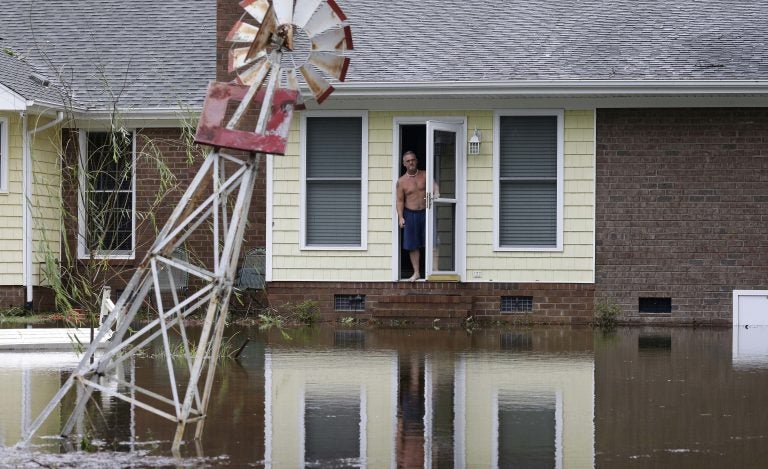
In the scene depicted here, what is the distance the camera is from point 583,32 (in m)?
19.5

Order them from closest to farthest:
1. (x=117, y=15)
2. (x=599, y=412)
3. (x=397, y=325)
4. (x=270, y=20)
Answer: (x=270, y=20)
(x=599, y=412)
(x=397, y=325)
(x=117, y=15)

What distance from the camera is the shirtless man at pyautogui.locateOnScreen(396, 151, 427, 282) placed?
18.2 m

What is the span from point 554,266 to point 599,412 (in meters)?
8.34

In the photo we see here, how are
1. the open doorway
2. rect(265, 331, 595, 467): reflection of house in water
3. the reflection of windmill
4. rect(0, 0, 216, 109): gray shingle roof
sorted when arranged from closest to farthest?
the reflection of windmill
rect(265, 331, 595, 467): reflection of house in water
the open doorway
rect(0, 0, 216, 109): gray shingle roof

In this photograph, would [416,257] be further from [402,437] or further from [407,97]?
[402,437]

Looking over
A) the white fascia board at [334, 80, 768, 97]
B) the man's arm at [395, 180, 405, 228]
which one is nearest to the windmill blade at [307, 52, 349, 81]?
the white fascia board at [334, 80, 768, 97]

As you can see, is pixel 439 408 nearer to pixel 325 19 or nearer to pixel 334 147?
pixel 325 19

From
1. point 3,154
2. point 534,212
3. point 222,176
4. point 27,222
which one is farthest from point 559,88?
point 222,176

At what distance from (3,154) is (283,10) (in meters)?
11.6

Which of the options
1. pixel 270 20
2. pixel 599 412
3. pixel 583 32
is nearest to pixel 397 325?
pixel 583 32

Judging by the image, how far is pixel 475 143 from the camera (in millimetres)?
18172

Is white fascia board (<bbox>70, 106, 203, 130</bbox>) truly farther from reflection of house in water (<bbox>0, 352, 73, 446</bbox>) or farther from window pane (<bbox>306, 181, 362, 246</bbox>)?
reflection of house in water (<bbox>0, 352, 73, 446</bbox>)

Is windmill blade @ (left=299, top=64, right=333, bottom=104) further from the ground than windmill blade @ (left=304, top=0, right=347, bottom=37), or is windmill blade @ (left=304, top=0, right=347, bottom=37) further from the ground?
windmill blade @ (left=304, top=0, right=347, bottom=37)

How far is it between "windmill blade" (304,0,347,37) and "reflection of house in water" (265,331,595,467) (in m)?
2.64
